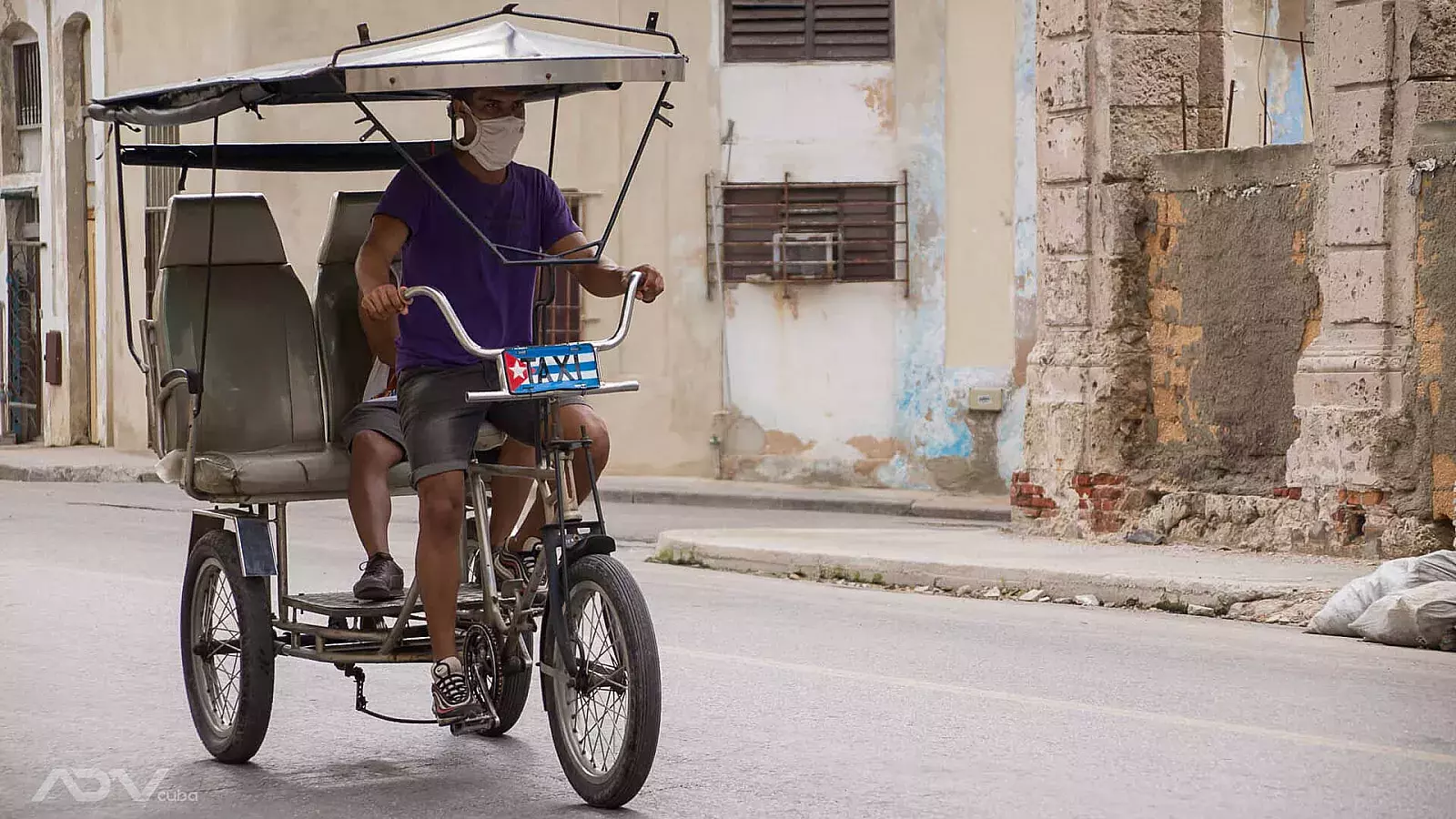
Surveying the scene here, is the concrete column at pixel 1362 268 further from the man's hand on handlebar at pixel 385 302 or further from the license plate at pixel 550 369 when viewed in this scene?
the man's hand on handlebar at pixel 385 302

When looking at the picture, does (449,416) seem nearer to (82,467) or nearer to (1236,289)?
(1236,289)

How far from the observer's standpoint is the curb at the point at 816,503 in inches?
706

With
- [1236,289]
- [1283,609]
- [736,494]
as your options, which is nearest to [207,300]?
[1283,609]

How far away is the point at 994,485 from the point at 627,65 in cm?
1395

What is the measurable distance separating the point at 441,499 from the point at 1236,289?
25.7 ft

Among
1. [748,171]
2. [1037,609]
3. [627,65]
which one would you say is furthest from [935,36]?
[627,65]

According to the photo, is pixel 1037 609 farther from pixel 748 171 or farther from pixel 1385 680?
pixel 748 171

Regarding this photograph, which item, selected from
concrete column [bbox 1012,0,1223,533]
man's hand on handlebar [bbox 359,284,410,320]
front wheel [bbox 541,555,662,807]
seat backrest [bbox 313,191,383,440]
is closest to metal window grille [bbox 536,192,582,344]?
concrete column [bbox 1012,0,1223,533]

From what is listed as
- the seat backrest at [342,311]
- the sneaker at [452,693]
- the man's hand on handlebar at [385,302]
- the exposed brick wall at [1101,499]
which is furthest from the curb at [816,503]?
the man's hand on handlebar at [385,302]

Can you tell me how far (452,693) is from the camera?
5.95 metres

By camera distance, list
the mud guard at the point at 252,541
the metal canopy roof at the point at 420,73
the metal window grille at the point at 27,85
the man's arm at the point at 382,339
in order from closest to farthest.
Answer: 1. the metal canopy roof at the point at 420,73
2. the mud guard at the point at 252,541
3. the man's arm at the point at 382,339
4. the metal window grille at the point at 27,85

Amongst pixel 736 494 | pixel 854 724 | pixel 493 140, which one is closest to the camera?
pixel 493 140

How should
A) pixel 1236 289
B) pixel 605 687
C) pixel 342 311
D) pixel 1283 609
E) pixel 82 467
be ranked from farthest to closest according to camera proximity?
1. pixel 82 467
2. pixel 1236 289
3. pixel 1283 609
4. pixel 342 311
5. pixel 605 687

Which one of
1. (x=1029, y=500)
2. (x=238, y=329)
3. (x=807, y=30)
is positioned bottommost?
(x=1029, y=500)
